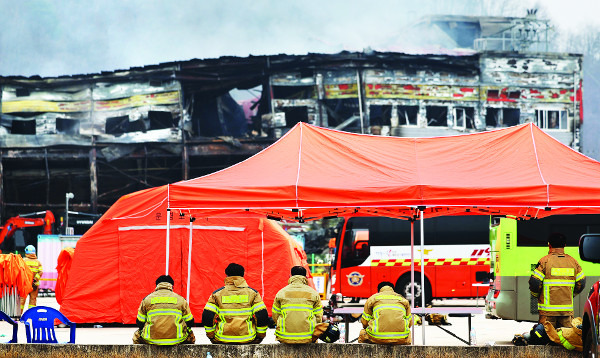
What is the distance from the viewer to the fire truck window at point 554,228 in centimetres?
1544

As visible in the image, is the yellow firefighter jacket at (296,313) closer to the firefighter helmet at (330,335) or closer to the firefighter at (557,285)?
the firefighter helmet at (330,335)

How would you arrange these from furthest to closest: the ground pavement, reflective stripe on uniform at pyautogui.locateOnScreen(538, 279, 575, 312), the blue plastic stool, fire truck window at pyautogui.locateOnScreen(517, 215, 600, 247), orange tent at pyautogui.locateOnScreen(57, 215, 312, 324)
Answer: orange tent at pyautogui.locateOnScreen(57, 215, 312, 324), fire truck window at pyautogui.locateOnScreen(517, 215, 600, 247), the ground pavement, reflective stripe on uniform at pyautogui.locateOnScreen(538, 279, 575, 312), the blue plastic stool

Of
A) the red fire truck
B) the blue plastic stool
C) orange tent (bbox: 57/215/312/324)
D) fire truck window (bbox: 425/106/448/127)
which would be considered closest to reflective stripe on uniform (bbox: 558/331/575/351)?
the blue plastic stool

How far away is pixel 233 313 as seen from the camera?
9.82 meters

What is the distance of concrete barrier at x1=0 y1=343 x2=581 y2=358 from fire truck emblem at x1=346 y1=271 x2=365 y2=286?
1344 cm

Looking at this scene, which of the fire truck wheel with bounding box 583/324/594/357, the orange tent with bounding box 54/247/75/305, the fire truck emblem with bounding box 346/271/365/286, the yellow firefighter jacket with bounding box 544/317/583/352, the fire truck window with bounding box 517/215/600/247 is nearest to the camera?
the fire truck wheel with bounding box 583/324/594/357

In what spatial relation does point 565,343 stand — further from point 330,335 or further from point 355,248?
point 355,248

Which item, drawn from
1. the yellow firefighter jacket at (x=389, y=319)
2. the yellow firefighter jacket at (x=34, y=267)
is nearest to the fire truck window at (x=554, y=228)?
the yellow firefighter jacket at (x=389, y=319)

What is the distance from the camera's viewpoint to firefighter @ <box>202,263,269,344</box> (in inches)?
386

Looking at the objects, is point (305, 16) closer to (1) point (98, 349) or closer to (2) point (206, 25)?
(2) point (206, 25)

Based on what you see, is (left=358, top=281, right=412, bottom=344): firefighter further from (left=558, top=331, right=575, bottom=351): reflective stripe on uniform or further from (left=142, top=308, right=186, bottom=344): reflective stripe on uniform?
(left=142, top=308, right=186, bottom=344): reflective stripe on uniform

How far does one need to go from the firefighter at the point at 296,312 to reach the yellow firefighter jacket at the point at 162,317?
3.88 feet

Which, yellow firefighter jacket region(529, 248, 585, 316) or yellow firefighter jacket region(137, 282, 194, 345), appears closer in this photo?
yellow firefighter jacket region(137, 282, 194, 345)

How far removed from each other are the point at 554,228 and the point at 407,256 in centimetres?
769
